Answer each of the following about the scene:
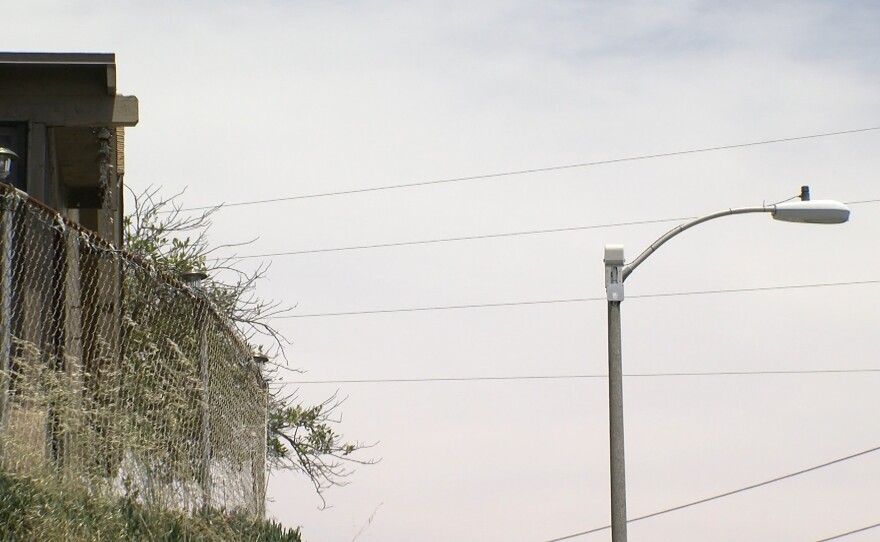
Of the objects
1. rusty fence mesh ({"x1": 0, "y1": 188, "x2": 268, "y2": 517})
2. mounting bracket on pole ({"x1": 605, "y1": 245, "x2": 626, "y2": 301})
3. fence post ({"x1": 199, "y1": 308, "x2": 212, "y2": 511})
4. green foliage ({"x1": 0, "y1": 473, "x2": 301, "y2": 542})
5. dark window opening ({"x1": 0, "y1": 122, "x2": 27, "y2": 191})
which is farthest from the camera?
mounting bracket on pole ({"x1": 605, "y1": 245, "x2": 626, "y2": 301})

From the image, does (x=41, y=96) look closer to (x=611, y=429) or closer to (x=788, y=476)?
(x=611, y=429)

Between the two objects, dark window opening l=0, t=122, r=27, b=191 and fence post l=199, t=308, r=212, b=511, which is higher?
dark window opening l=0, t=122, r=27, b=191

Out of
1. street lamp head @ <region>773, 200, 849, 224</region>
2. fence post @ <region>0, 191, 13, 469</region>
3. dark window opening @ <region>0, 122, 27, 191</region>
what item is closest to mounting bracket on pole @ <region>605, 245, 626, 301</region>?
street lamp head @ <region>773, 200, 849, 224</region>

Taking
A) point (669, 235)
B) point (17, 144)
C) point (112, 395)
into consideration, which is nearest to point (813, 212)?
point (669, 235)

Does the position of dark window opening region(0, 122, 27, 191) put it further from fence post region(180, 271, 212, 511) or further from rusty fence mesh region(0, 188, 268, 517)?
fence post region(180, 271, 212, 511)

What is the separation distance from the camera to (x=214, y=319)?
10.0m

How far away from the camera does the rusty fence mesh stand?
23.0ft

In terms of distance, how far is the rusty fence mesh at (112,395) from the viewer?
23.0ft

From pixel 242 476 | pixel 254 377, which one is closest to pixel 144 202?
pixel 254 377

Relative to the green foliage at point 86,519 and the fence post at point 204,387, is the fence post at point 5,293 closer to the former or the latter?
the green foliage at point 86,519

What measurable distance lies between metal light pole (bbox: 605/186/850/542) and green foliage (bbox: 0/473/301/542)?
549 cm

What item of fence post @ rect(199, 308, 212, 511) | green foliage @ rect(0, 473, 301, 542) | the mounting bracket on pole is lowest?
green foliage @ rect(0, 473, 301, 542)

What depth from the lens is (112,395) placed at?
821cm

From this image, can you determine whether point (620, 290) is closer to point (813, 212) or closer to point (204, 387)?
point (813, 212)
